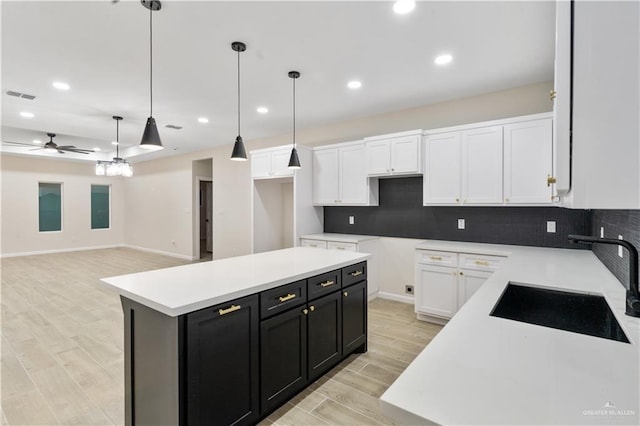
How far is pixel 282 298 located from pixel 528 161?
9.68 feet

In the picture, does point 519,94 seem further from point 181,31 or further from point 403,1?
point 181,31

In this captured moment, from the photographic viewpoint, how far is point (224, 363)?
5.59ft

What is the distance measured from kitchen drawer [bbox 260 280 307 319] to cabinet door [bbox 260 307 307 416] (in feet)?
0.15

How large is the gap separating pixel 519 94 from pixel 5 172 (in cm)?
1183

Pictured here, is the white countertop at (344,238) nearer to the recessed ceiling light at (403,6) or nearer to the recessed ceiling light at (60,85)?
the recessed ceiling light at (403,6)

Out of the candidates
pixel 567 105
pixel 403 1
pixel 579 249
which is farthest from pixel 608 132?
pixel 579 249

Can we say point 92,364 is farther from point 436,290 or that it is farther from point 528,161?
point 528,161

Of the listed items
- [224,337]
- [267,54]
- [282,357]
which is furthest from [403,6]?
[282,357]

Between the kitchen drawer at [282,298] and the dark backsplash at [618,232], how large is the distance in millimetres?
1850

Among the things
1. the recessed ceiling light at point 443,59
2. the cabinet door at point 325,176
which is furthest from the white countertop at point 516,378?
the cabinet door at point 325,176

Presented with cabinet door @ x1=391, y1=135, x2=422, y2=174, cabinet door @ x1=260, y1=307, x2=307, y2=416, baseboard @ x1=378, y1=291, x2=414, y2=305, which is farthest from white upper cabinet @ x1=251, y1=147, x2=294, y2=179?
cabinet door @ x1=260, y1=307, x2=307, y2=416

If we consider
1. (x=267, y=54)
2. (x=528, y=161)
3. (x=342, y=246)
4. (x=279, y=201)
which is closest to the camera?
(x=267, y=54)

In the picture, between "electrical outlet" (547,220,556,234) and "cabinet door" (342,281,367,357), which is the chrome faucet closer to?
"cabinet door" (342,281,367,357)

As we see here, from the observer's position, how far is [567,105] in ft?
2.85
